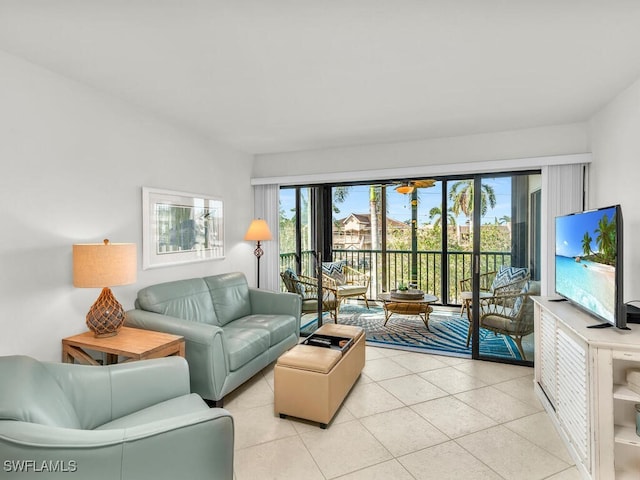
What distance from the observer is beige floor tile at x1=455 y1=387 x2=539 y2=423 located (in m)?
2.53

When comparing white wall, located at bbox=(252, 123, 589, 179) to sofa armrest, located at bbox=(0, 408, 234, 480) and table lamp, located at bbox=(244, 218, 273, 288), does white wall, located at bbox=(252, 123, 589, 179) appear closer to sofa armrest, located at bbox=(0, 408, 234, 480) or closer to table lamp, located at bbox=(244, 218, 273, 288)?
table lamp, located at bbox=(244, 218, 273, 288)

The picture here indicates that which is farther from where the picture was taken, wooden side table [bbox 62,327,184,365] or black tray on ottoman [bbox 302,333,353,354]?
black tray on ottoman [bbox 302,333,353,354]

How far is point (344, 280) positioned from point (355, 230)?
0.99m

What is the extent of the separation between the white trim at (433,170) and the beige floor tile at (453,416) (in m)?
2.21

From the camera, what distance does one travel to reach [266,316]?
12.1 ft

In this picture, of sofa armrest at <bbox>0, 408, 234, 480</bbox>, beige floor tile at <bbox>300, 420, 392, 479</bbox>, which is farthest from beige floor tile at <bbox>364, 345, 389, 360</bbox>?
sofa armrest at <bbox>0, 408, 234, 480</bbox>

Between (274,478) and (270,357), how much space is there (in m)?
1.34

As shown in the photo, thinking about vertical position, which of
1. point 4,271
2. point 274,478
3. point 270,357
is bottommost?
point 274,478

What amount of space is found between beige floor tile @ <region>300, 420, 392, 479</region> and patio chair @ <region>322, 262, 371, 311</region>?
263 cm

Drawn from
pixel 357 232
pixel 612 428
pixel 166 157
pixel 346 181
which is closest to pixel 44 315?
Result: pixel 166 157

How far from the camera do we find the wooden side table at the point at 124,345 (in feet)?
7.15

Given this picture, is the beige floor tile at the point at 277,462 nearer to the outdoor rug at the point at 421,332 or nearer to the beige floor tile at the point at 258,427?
the beige floor tile at the point at 258,427

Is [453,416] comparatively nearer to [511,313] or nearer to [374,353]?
[374,353]

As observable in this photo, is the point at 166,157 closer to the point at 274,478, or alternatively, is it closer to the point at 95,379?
the point at 95,379
